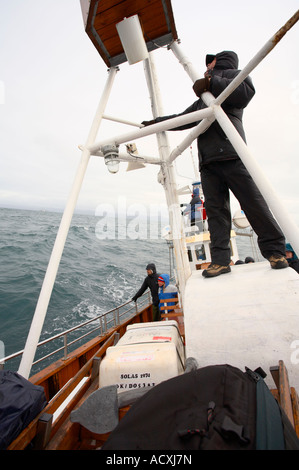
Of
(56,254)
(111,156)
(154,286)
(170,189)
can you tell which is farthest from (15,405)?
(154,286)

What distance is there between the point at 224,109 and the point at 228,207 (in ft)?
3.40

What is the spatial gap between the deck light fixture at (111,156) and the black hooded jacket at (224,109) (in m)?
0.95

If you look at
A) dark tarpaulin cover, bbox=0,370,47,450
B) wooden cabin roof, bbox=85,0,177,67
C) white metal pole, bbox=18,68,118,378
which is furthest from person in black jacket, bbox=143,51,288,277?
dark tarpaulin cover, bbox=0,370,47,450

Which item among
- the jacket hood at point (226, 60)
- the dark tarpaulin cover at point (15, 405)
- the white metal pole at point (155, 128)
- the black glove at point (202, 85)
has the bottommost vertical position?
the dark tarpaulin cover at point (15, 405)

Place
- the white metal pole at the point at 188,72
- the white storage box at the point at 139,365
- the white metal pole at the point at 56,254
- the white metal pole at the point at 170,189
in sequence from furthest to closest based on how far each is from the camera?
the white metal pole at the point at 170,189, the white metal pole at the point at 188,72, the white metal pole at the point at 56,254, the white storage box at the point at 139,365

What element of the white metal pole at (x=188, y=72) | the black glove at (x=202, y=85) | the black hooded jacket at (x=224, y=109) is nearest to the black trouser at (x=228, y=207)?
the black hooded jacket at (x=224, y=109)

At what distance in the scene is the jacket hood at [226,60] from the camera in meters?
2.35

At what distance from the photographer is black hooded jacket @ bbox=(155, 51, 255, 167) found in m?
2.17

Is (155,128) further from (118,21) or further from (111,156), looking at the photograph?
(118,21)

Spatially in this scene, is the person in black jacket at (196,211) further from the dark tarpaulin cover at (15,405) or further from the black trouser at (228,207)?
the dark tarpaulin cover at (15,405)

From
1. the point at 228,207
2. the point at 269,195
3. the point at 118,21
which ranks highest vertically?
the point at 118,21

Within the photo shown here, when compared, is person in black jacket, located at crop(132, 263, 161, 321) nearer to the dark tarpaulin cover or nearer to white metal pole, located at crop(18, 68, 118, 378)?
white metal pole, located at crop(18, 68, 118, 378)

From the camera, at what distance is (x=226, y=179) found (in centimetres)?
239
